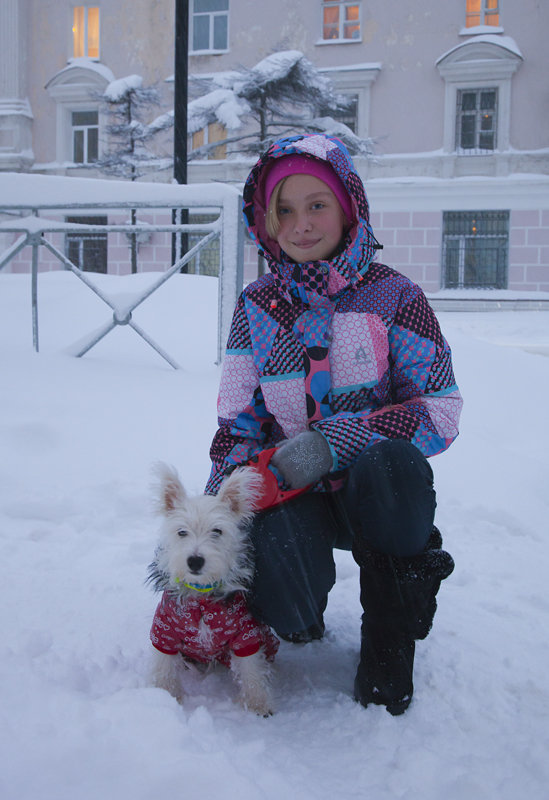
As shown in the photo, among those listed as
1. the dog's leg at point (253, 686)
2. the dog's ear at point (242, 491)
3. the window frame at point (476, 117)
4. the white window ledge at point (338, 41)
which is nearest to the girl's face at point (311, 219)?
the dog's ear at point (242, 491)

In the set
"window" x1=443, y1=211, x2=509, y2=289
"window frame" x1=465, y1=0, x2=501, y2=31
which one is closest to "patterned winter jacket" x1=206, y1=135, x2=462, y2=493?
"window" x1=443, y1=211, x2=509, y2=289

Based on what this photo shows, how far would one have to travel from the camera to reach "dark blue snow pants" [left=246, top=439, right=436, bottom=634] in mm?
1591

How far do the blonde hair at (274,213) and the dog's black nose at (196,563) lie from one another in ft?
3.17

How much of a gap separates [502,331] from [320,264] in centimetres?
1166

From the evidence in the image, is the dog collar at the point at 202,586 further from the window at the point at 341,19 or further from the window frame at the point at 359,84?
the window at the point at 341,19

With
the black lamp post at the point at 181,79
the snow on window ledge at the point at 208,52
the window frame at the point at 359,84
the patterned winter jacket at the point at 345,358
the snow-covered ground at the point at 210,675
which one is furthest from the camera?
the snow on window ledge at the point at 208,52

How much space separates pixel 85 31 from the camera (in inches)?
819

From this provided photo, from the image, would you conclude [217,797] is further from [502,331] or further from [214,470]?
[502,331]

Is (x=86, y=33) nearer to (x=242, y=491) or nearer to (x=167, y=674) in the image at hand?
(x=242, y=491)

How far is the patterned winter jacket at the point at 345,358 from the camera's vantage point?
1.77 m

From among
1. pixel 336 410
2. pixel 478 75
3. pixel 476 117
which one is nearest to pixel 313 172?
pixel 336 410

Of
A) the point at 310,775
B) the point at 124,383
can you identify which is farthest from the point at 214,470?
the point at 124,383

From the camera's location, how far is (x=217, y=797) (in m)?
1.19

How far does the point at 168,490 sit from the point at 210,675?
1.95 feet
